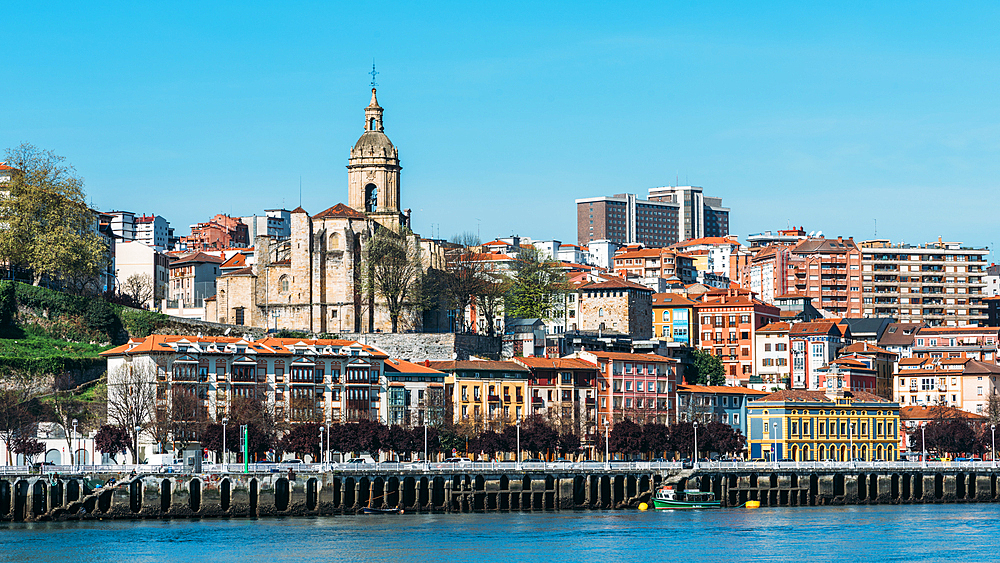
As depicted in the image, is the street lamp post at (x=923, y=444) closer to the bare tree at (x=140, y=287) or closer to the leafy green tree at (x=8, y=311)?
the leafy green tree at (x=8, y=311)

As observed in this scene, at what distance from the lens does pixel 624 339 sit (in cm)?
14688

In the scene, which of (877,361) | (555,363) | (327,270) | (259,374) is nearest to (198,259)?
(327,270)

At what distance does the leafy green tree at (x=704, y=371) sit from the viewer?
144 meters

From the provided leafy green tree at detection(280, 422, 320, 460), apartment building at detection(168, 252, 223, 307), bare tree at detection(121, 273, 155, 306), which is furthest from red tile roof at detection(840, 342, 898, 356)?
leafy green tree at detection(280, 422, 320, 460)

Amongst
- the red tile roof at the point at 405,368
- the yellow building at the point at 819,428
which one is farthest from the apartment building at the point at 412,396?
the yellow building at the point at 819,428

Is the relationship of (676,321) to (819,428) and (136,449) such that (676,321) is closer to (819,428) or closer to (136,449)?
(819,428)

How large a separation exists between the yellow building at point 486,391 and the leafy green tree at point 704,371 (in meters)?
25.2

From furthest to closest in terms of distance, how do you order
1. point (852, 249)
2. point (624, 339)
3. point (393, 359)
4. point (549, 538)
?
point (852, 249) → point (624, 339) → point (393, 359) → point (549, 538)

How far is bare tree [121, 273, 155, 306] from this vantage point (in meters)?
150

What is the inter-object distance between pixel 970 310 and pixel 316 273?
9539 cm

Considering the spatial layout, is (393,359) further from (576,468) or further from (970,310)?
(970,310)

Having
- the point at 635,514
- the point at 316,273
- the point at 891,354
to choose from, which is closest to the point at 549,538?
the point at 635,514

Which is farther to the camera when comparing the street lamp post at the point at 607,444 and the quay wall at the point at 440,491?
the street lamp post at the point at 607,444

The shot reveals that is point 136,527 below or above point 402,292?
below
